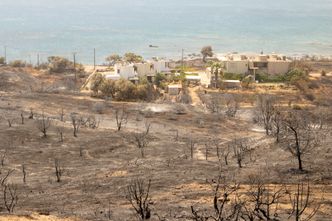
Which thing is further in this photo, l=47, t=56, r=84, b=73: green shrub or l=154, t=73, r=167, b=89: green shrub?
l=47, t=56, r=84, b=73: green shrub

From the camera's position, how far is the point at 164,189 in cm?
2719

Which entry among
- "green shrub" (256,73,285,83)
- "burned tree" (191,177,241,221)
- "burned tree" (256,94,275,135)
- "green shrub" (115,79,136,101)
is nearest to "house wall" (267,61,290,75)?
"green shrub" (256,73,285,83)

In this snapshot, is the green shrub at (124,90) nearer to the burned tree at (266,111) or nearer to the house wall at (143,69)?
the house wall at (143,69)

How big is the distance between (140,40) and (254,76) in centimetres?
8211

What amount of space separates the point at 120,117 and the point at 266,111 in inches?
531

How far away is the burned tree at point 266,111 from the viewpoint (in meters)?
45.8

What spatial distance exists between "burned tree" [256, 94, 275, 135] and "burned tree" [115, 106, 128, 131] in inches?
479

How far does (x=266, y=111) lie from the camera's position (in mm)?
51125

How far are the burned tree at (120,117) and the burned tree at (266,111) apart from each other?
12.2m

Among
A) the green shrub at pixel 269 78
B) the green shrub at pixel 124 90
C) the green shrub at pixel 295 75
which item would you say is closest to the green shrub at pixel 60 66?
the green shrub at pixel 124 90

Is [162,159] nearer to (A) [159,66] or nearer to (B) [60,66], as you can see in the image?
(A) [159,66]

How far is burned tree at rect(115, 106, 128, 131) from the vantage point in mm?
47862

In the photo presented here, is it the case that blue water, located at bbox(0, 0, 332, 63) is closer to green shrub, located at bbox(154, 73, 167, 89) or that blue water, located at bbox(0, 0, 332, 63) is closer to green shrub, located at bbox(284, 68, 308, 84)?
green shrub, located at bbox(154, 73, 167, 89)

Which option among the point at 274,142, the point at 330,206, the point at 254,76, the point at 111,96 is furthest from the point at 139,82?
the point at 330,206
